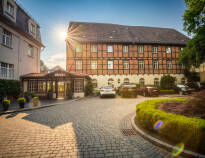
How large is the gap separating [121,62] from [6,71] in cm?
1614

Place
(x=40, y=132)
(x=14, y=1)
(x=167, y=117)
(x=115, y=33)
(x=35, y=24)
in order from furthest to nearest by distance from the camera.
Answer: (x=115, y=33) < (x=35, y=24) < (x=14, y=1) < (x=40, y=132) < (x=167, y=117)

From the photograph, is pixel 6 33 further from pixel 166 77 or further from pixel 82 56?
pixel 166 77

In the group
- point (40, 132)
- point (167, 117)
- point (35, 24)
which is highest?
point (35, 24)

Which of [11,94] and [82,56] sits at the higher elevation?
[82,56]

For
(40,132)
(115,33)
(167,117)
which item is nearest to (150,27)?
(115,33)

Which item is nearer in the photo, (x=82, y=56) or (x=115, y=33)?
(x=82, y=56)

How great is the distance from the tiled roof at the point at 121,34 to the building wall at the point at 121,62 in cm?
129

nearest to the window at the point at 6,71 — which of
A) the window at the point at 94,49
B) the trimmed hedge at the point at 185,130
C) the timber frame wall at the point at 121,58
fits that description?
the timber frame wall at the point at 121,58

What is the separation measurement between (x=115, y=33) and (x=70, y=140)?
21759mm

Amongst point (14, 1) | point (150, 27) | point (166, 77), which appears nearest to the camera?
point (14, 1)

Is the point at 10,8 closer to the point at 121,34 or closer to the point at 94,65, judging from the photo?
the point at 94,65

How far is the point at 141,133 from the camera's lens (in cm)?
315

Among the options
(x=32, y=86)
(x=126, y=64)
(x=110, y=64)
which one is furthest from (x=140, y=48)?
(x=32, y=86)

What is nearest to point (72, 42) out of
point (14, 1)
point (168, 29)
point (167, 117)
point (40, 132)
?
point (14, 1)
